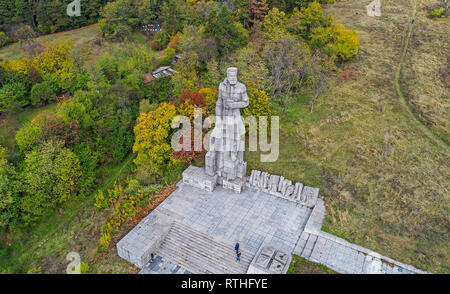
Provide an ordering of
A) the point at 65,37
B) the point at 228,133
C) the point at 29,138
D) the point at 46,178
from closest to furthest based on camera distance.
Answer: the point at 228,133, the point at 46,178, the point at 29,138, the point at 65,37

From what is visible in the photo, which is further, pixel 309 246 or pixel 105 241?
pixel 105 241

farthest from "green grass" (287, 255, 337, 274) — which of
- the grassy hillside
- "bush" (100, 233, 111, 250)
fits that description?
"bush" (100, 233, 111, 250)

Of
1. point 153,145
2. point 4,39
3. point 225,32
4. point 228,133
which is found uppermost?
point 225,32

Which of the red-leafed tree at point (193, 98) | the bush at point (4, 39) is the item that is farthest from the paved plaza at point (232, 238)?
the bush at point (4, 39)

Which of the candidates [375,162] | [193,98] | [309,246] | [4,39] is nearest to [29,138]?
[193,98]

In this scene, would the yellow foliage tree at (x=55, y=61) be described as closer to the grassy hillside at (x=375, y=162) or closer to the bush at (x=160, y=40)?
the bush at (x=160, y=40)

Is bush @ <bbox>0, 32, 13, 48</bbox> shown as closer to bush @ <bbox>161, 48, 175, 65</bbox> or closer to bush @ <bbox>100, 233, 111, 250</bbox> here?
bush @ <bbox>161, 48, 175, 65</bbox>

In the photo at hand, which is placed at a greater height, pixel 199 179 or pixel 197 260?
pixel 199 179

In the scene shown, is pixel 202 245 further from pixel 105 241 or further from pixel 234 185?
pixel 105 241
